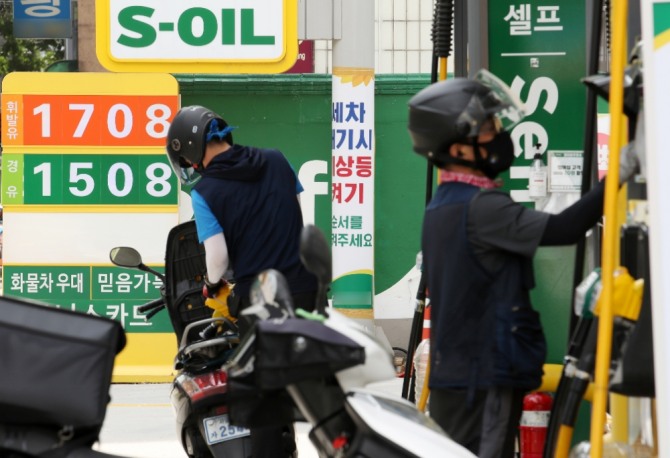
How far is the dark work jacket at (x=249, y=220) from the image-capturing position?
569 centimetres

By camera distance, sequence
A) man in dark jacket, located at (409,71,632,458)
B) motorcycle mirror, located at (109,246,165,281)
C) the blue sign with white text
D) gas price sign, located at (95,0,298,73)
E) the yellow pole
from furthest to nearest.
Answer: the blue sign with white text
gas price sign, located at (95,0,298,73)
motorcycle mirror, located at (109,246,165,281)
man in dark jacket, located at (409,71,632,458)
the yellow pole

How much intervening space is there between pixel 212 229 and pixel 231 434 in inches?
32.6

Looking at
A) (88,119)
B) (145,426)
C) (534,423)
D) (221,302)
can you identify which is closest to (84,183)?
(88,119)

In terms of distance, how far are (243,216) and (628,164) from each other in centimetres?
232

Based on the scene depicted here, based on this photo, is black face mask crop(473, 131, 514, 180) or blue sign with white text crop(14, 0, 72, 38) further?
blue sign with white text crop(14, 0, 72, 38)

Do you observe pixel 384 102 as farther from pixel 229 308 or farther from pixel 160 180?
pixel 229 308

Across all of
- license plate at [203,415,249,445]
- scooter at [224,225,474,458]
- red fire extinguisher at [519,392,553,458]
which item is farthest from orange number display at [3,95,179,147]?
scooter at [224,225,474,458]

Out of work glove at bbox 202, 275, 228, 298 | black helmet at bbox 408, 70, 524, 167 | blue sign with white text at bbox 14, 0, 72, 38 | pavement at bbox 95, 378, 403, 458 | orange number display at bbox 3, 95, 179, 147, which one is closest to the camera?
black helmet at bbox 408, 70, 524, 167

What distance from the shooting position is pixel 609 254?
3.55m

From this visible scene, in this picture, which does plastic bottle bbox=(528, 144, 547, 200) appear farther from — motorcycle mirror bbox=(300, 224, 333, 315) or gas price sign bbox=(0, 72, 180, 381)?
gas price sign bbox=(0, 72, 180, 381)

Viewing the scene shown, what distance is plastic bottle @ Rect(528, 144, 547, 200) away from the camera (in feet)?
19.2

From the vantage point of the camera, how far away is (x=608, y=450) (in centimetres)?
413

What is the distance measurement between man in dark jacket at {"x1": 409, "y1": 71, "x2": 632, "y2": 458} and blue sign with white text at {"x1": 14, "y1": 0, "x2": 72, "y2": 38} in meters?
13.3

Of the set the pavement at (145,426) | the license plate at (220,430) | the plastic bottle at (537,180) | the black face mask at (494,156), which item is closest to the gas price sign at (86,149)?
the pavement at (145,426)
